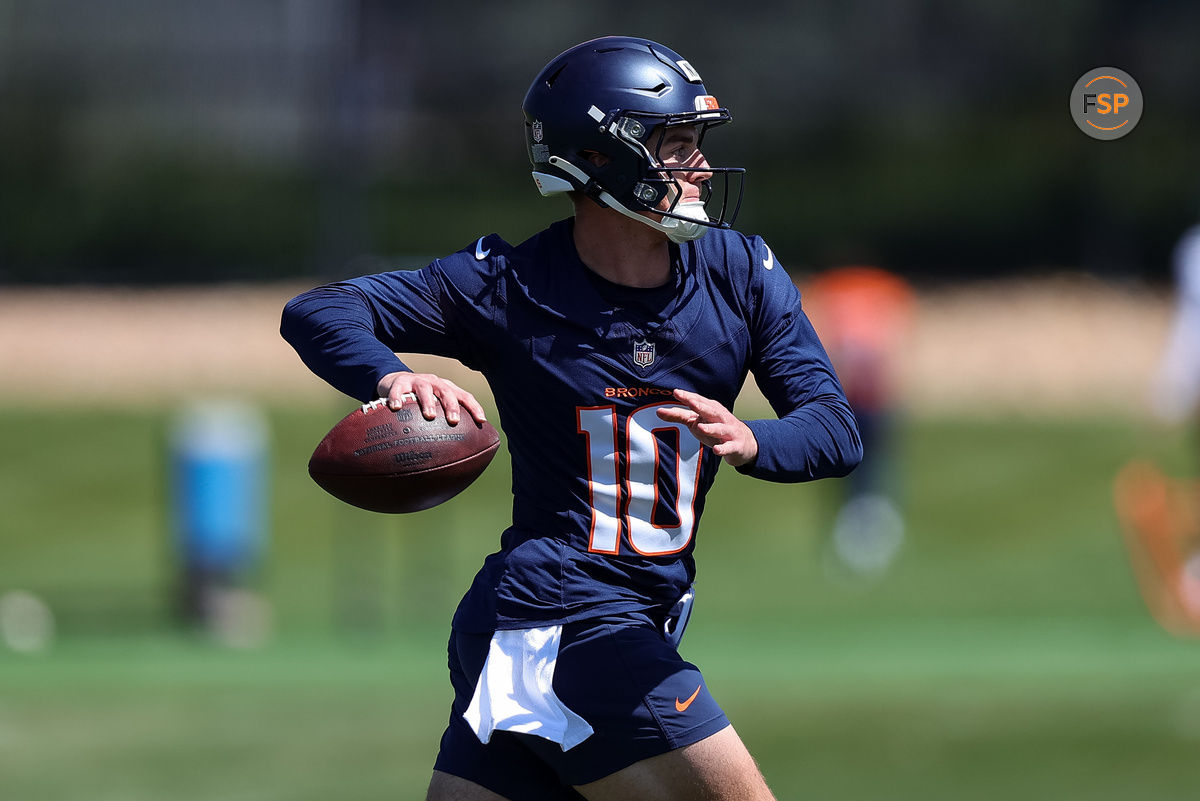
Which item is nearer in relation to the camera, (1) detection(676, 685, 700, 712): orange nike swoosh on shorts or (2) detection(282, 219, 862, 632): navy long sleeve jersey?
(1) detection(676, 685, 700, 712): orange nike swoosh on shorts

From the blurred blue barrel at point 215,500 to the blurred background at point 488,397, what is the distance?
3 centimetres

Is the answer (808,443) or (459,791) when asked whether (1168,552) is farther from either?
(459,791)

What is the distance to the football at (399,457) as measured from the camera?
405 centimetres

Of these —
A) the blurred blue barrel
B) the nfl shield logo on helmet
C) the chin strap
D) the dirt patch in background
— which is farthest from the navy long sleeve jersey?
the dirt patch in background

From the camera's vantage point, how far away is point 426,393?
3959 millimetres

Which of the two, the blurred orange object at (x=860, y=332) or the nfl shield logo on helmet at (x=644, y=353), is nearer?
the nfl shield logo on helmet at (x=644, y=353)

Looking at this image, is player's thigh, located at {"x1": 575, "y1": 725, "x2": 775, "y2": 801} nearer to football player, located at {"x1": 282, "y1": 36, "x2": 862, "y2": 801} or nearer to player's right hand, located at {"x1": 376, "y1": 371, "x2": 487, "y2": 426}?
football player, located at {"x1": 282, "y1": 36, "x2": 862, "y2": 801}

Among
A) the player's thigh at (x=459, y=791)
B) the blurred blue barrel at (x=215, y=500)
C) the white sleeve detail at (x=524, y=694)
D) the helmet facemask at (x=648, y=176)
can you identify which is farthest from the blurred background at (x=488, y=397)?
the helmet facemask at (x=648, y=176)

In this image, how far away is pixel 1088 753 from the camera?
880 cm

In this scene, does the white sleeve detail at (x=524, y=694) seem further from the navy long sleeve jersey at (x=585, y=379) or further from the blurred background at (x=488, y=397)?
the blurred background at (x=488, y=397)

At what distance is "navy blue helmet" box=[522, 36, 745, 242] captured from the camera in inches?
164

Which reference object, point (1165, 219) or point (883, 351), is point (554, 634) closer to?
point (883, 351)

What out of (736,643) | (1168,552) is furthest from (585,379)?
(1168,552)

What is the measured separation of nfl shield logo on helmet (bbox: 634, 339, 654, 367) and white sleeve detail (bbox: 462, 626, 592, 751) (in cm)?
63
